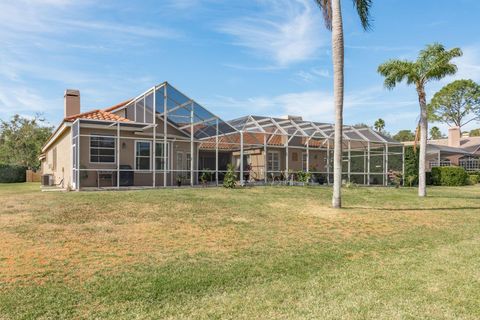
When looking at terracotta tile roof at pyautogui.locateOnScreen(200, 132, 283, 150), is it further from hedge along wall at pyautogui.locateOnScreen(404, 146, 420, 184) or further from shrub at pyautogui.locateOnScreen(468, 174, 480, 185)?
shrub at pyautogui.locateOnScreen(468, 174, 480, 185)

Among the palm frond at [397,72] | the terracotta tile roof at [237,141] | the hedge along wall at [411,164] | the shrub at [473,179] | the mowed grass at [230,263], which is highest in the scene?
the palm frond at [397,72]

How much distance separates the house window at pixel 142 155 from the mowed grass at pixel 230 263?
A: 26.0 feet

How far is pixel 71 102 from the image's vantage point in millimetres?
23250

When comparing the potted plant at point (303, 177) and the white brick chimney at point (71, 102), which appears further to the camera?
the white brick chimney at point (71, 102)

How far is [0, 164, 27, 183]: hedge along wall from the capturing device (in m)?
32.9

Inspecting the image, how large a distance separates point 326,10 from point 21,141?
41.4 m

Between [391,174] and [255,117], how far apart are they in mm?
10806

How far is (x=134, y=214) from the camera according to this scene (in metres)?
10.5

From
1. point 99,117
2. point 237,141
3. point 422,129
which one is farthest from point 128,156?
point 422,129

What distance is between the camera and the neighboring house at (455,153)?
3973 cm

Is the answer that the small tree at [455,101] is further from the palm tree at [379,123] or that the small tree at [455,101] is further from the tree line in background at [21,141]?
the tree line in background at [21,141]

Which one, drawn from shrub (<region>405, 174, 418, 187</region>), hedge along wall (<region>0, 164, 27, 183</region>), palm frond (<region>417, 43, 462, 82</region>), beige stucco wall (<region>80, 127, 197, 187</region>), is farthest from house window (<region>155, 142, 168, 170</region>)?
hedge along wall (<region>0, 164, 27, 183</region>)

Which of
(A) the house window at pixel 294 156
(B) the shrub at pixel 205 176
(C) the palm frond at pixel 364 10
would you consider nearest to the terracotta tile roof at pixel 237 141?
(B) the shrub at pixel 205 176

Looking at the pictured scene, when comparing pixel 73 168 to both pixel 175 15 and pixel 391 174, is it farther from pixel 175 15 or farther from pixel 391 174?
pixel 391 174
